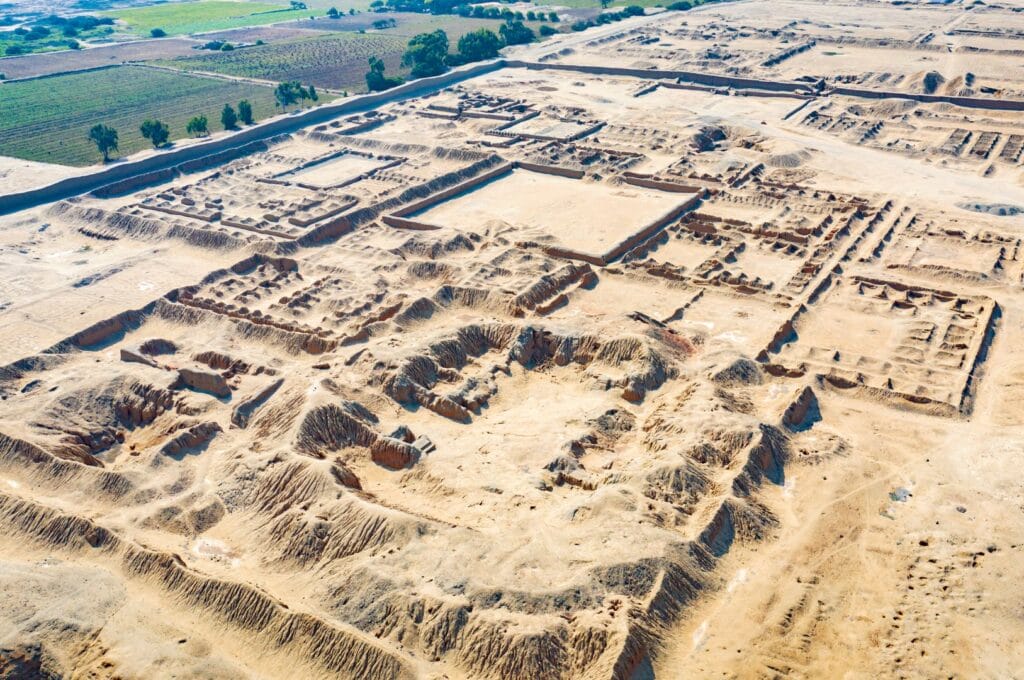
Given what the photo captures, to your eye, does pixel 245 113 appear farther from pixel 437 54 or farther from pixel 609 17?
pixel 609 17

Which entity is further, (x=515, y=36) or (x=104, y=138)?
(x=515, y=36)

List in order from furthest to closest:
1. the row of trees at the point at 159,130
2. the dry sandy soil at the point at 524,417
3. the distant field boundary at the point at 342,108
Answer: the row of trees at the point at 159,130, the distant field boundary at the point at 342,108, the dry sandy soil at the point at 524,417

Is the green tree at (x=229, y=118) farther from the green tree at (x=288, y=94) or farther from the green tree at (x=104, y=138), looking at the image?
the green tree at (x=104, y=138)

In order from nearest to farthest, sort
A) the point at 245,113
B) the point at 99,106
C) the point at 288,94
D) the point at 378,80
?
the point at 245,113
the point at 288,94
the point at 99,106
the point at 378,80

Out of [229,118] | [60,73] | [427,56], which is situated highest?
[427,56]

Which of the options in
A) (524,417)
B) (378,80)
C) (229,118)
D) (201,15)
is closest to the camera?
(524,417)

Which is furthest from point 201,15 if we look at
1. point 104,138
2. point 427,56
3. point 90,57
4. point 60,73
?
point 104,138

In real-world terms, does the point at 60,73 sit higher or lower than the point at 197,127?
lower

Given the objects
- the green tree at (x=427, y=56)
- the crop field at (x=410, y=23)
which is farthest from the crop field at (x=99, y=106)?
the crop field at (x=410, y=23)
